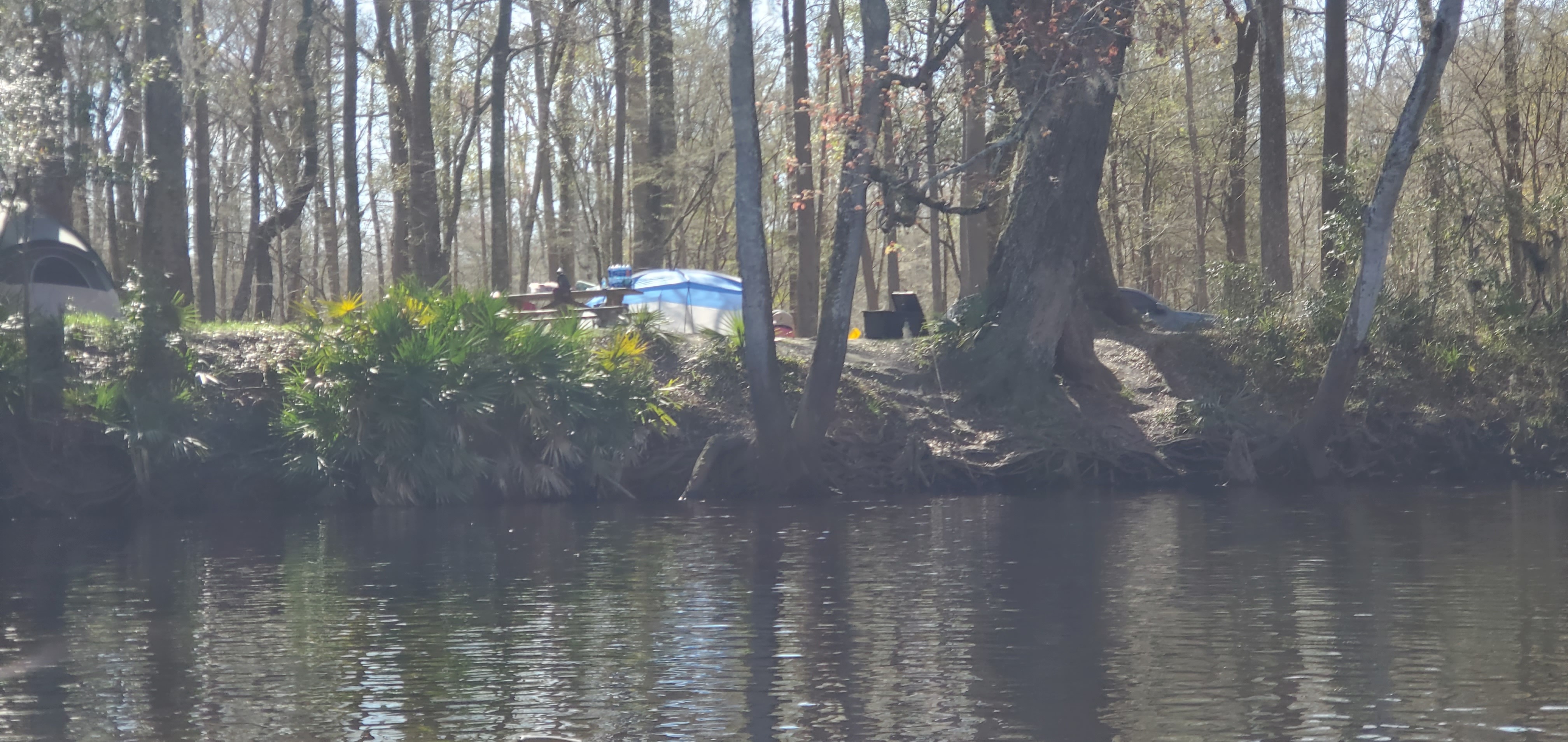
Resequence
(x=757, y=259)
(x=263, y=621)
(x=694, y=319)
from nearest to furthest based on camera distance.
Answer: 1. (x=263, y=621)
2. (x=757, y=259)
3. (x=694, y=319)

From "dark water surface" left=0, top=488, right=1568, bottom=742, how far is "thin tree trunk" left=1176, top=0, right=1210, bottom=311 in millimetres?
18275

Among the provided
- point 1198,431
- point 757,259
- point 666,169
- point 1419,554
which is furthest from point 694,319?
point 1419,554

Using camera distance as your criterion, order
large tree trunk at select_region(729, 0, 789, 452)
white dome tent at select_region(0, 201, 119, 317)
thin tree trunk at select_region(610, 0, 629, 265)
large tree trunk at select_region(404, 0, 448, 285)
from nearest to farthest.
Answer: large tree trunk at select_region(729, 0, 789, 452) → white dome tent at select_region(0, 201, 119, 317) → large tree trunk at select_region(404, 0, 448, 285) → thin tree trunk at select_region(610, 0, 629, 265)

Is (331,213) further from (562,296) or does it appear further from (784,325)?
(562,296)

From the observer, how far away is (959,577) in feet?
36.9

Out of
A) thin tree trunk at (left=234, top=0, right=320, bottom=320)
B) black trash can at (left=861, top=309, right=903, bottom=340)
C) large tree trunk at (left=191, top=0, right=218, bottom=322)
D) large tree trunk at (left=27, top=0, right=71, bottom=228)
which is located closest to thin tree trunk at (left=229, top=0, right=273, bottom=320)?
thin tree trunk at (left=234, top=0, right=320, bottom=320)

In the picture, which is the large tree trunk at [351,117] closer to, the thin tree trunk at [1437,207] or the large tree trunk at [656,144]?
the large tree trunk at [656,144]

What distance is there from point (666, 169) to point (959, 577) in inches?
743

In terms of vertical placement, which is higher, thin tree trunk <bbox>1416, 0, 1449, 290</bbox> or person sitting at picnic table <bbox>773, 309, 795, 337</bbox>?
thin tree trunk <bbox>1416, 0, 1449, 290</bbox>

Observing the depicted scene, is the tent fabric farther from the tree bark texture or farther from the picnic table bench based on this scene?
the tree bark texture

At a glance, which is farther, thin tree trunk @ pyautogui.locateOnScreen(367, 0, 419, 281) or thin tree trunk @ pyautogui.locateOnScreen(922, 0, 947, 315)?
thin tree trunk @ pyautogui.locateOnScreen(367, 0, 419, 281)

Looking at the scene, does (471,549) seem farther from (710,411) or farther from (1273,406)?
(1273,406)

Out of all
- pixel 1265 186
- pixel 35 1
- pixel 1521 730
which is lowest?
pixel 1521 730

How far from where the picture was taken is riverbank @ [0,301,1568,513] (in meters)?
17.9
